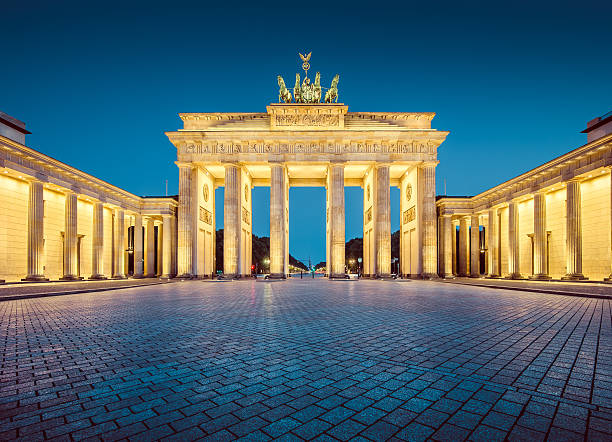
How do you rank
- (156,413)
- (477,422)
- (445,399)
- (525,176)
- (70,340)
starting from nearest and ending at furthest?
(477,422) < (156,413) < (445,399) < (70,340) < (525,176)

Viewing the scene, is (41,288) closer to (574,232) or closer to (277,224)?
(277,224)

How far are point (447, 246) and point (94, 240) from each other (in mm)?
38992

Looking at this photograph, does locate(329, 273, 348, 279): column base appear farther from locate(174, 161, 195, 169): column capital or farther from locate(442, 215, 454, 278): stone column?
locate(174, 161, 195, 169): column capital

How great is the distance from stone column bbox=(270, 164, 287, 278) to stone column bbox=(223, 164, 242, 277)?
367cm

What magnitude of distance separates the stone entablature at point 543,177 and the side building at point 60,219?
36534 millimetres

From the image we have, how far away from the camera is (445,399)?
320cm

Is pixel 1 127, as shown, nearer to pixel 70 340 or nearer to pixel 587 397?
pixel 70 340

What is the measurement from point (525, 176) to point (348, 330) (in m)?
30.3

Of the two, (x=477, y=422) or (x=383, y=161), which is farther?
(x=383, y=161)

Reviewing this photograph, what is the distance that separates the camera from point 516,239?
3195 centimetres

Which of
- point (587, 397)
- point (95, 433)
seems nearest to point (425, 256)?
point (587, 397)

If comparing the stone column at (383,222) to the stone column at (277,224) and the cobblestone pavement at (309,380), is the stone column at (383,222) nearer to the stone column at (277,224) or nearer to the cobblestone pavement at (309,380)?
the stone column at (277,224)

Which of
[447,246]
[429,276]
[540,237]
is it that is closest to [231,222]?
[429,276]

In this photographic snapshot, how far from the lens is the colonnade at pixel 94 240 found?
2405 cm
